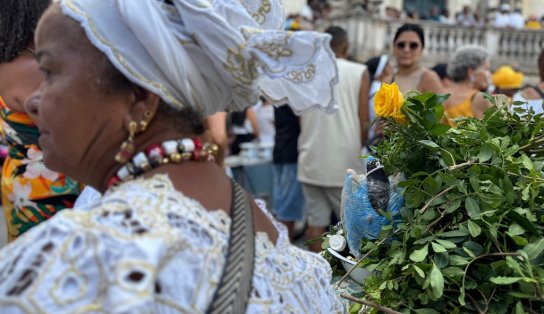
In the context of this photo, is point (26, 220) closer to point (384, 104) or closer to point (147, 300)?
point (384, 104)

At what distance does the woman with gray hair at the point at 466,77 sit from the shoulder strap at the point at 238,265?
13.5ft

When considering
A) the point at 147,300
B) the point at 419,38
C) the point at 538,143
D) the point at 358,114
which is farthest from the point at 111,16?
the point at 419,38

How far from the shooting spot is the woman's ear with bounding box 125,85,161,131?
1.52 m

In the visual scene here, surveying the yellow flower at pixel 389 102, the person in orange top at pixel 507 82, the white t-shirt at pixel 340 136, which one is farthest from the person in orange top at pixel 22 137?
the person in orange top at pixel 507 82

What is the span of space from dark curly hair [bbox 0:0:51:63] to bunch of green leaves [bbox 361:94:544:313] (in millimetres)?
1692

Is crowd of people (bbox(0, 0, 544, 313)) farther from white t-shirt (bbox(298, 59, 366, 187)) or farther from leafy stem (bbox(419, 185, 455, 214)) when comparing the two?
white t-shirt (bbox(298, 59, 366, 187))

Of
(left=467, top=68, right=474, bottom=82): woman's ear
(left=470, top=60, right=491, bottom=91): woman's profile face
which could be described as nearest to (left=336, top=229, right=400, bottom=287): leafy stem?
(left=467, top=68, right=474, bottom=82): woman's ear

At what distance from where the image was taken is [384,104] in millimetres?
2297

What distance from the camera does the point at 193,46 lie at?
155 cm

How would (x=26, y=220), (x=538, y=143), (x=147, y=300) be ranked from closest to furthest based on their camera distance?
(x=147, y=300)
(x=538, y=143)
(x=26, y=220)

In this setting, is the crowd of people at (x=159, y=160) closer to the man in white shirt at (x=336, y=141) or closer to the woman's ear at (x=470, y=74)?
the man in white shirt at (x=336, y=141)

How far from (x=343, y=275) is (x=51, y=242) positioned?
1372 mm

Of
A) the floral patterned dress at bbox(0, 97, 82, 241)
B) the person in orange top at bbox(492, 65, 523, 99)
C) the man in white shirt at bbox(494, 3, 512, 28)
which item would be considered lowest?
the man in white shirt at bbox(494, 3, 512, 28)

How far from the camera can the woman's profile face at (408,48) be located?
5.77 meters
